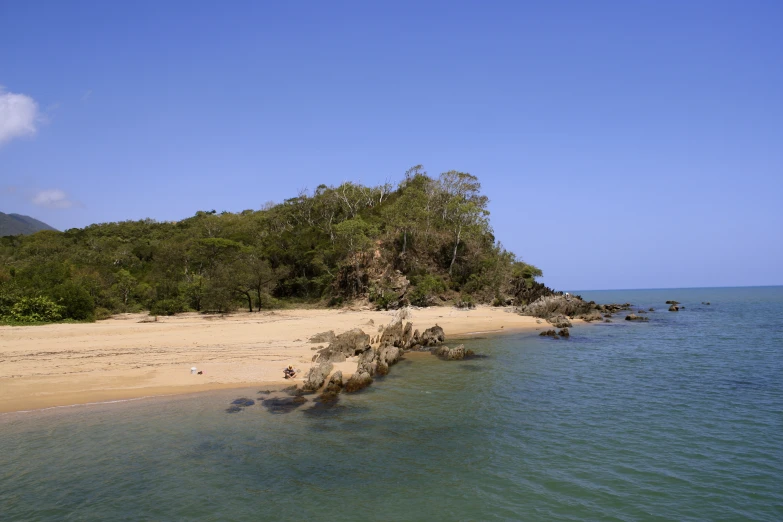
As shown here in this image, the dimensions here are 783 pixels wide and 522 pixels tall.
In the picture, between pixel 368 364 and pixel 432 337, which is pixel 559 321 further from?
pixel 368 364

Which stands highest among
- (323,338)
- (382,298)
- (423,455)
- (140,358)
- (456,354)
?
(382,298)

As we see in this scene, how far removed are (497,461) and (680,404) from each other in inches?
354

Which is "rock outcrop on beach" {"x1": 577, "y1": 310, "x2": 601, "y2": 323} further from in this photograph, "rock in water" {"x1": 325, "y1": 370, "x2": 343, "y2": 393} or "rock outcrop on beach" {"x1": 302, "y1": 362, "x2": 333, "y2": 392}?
"rock outcrop on beach" {"x1": 302, "y1": 362, "x2": 333, "y2": 392}

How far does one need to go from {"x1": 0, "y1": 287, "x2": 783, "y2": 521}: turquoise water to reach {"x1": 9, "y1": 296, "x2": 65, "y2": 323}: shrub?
20.2 m

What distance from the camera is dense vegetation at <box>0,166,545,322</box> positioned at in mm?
39750

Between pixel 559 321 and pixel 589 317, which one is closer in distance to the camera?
pixel 559 321

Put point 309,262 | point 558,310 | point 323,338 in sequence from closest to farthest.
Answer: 1. point 323,338
2. point 558,310
3. point 309,262

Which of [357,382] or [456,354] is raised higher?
[456,354]

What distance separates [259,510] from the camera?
8367mm

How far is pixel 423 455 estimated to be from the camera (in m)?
10.9

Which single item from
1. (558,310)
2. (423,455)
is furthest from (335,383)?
(558,310)

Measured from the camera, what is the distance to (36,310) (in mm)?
29266

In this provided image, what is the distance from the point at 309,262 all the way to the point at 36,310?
29897mm

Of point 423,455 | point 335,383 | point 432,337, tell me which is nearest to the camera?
point 423,455
